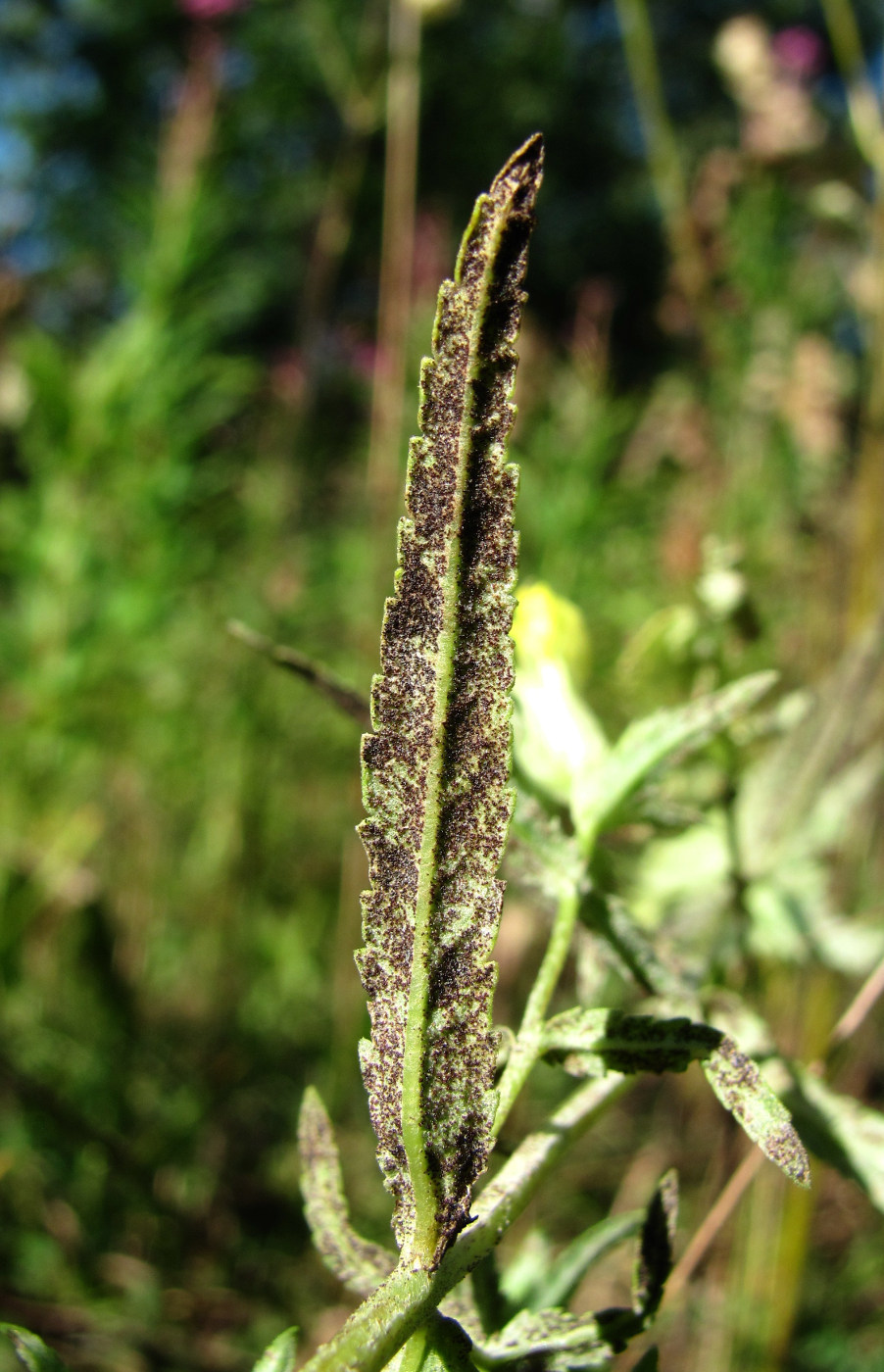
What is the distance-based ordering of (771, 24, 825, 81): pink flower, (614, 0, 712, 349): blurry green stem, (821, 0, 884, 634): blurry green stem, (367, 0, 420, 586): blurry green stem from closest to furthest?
(821, 0, 884, 634): blurry green stem
(614, 0, 712, 349): blurry green stem
(367, 0, 420, 586): blurry green stem
(771, 24, 825, 81): pink flower

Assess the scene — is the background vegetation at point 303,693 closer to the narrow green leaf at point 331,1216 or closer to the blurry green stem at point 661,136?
the blurry green stem at point 661,136

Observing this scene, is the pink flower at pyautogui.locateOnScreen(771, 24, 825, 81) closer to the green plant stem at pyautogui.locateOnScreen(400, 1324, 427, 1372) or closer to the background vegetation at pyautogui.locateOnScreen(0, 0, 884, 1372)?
the background vegetation at pyautogui.locateOnScreen(0, 0, 884, 1372)

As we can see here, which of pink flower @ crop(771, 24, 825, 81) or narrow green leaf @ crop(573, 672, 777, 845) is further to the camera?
pink flower @ crop(771, 24, 825, 81)

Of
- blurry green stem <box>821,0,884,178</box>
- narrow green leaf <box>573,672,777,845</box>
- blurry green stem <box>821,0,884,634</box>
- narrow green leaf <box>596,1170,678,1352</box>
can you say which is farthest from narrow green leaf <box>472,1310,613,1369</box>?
Answer: blurry green stem <box>821,0,884,178</box>

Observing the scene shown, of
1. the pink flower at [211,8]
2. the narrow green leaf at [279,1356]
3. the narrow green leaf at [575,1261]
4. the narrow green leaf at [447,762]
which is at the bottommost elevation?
the narrow green leaf at [575,1261]

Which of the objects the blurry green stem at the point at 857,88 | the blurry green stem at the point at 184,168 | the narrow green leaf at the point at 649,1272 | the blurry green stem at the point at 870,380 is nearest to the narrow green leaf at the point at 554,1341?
the narrow green leaf at the point at 649,1272

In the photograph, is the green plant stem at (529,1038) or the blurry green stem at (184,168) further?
the blurry green stem at (184,168)

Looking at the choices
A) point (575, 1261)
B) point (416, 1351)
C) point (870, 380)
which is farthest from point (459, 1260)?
point (870, 380)

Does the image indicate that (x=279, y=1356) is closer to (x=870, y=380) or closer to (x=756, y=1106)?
(x=756, y=1106)
